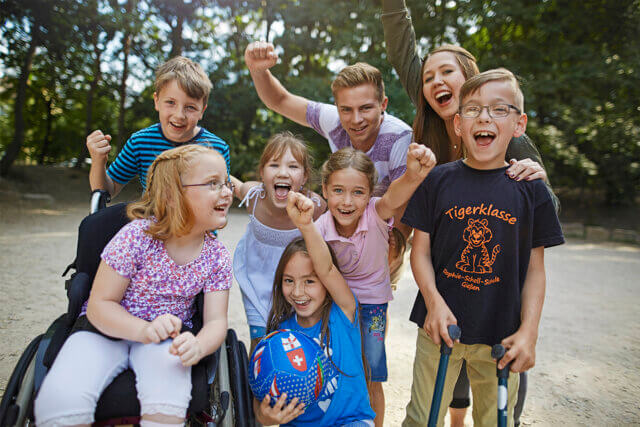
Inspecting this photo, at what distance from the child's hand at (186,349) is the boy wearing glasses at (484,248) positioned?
0.93 meters

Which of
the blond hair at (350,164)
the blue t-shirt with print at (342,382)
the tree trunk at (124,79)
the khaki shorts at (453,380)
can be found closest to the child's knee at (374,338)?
the blue t-shirt with print at (342,382)

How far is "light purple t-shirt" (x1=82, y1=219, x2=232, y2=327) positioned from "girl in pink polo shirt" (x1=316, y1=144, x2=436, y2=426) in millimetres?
635

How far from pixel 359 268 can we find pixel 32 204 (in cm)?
1140

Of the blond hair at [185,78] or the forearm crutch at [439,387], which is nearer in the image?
the forearm crutch at [439,387]

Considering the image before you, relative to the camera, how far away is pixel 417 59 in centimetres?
263

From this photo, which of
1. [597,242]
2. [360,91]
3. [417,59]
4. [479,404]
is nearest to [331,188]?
[360,91]

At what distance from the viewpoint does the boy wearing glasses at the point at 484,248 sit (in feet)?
5.95

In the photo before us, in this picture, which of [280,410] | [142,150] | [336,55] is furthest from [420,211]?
[336,55]

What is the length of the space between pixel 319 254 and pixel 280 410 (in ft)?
2.11

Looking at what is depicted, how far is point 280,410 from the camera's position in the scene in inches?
68.4

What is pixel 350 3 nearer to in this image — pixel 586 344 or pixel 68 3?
pixel 68 3

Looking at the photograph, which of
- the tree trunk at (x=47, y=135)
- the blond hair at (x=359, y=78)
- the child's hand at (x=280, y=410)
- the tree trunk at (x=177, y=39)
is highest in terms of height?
the tree trunk at (x=177, y=39)

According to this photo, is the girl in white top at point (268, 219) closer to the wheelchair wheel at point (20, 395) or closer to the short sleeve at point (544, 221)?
the wheelchair wheel at point (20, 395)

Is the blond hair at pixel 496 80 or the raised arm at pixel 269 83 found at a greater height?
the raised arm at pixel 269 83
